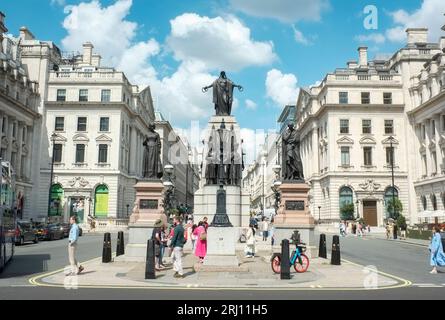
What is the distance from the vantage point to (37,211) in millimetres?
59250

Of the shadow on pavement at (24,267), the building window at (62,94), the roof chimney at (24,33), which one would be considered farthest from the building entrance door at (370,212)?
the roof chimney at (24,33)

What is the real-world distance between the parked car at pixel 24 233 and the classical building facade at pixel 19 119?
19.3 meters

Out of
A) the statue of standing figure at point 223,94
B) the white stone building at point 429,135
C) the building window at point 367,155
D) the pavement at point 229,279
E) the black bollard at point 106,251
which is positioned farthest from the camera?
the building window at point 367,155

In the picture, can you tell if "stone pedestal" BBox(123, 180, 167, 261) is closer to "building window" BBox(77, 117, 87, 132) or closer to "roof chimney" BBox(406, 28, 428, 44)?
"building window" BBox(77, 117, 87, 132)

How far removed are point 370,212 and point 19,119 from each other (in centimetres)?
4998

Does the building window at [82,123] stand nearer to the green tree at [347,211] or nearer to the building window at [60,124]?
the building window at [60,124]

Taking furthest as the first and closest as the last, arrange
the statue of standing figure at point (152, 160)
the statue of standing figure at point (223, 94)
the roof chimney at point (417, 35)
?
1. the roof chimney at point (417, 35)
2. the statue of standing figure at point (223, 94)
3. the statue of standing figure at point (152, 160)

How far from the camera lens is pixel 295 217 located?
69.5 feet

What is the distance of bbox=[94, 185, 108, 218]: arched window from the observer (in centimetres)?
5958

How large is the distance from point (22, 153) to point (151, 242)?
5062 centimetres

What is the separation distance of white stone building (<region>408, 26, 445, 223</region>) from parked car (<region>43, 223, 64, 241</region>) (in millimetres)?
41170

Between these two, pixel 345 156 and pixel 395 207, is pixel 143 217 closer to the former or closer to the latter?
pixel 395 207

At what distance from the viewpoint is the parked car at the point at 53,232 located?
36.5 metres

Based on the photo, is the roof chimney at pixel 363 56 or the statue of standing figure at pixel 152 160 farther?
the roof chimney at pixel 363 56
